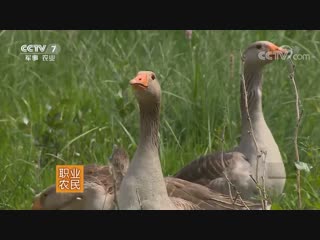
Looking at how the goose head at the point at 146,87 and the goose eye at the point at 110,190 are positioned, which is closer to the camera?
the goose head at the point at 146,87

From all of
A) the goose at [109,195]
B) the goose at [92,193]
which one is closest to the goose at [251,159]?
the goose at [109,195]

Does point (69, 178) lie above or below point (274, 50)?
below

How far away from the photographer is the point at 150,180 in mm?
9656

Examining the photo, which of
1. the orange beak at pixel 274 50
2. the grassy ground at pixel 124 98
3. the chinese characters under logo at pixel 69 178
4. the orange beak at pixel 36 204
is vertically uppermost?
the orange beak at pixel 274 50

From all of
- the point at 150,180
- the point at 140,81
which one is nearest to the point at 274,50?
the point at 140,81

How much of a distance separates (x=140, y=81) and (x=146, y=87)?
68mm

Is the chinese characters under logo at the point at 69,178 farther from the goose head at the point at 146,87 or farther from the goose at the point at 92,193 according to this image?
the goose head at the point at 146,87

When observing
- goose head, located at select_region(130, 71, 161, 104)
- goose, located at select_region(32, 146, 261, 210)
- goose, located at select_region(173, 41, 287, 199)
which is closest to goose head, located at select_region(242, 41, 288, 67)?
goose, located at select_region(173, 41, 287, 199)

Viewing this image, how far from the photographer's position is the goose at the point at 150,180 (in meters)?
9.60

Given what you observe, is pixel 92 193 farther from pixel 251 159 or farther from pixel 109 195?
pixel 251 159

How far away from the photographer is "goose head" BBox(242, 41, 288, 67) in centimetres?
1036

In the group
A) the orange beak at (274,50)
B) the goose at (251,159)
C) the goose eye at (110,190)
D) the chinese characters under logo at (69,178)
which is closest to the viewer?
the goose eye at (110,190)

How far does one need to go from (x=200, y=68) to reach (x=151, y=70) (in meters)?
0.44

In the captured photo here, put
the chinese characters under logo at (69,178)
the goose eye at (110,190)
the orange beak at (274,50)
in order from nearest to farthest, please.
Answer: the goose eye at (110,190) < the chinese characters under logo at (69,178) < the orange beak at (274,50)
